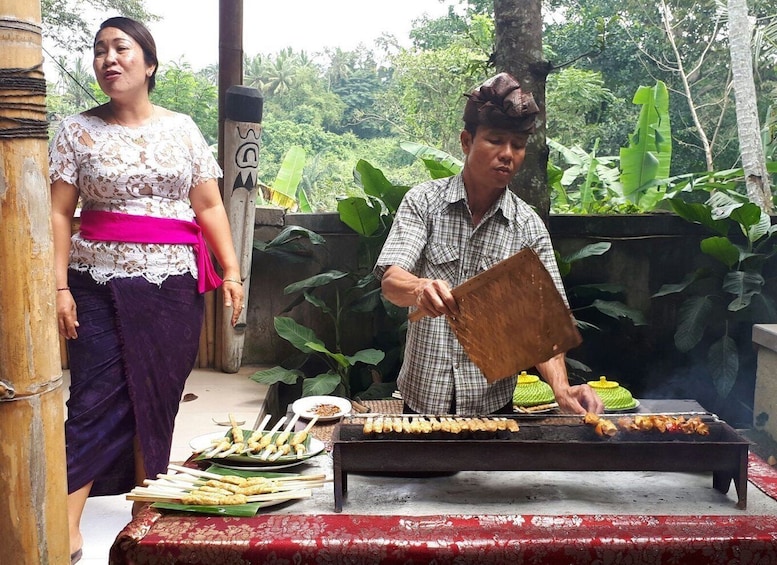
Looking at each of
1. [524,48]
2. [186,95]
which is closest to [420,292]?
[524,48]

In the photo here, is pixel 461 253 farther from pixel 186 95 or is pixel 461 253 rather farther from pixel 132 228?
pixel 186 95

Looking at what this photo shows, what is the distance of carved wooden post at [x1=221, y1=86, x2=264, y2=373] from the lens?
15.7 feet

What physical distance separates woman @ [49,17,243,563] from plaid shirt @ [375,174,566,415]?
2.30 feet

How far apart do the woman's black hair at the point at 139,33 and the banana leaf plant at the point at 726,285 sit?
3.52 m

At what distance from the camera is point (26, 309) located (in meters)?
1.48

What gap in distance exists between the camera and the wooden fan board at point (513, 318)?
1830 millimetres

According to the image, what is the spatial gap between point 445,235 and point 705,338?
3.47 m

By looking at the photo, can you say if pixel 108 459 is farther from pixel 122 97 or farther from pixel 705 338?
pixel 705 338

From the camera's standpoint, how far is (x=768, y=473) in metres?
2.14

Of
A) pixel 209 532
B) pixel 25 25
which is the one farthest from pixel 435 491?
pixel 25 25

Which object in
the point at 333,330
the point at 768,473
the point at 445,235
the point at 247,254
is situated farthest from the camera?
the point at 333,330

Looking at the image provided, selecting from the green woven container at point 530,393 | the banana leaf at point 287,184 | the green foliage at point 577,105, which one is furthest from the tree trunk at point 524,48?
the green foliage at point 577,105

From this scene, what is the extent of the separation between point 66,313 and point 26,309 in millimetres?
1034

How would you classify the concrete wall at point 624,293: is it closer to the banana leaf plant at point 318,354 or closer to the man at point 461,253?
the banana leaf plant at point 318,354
